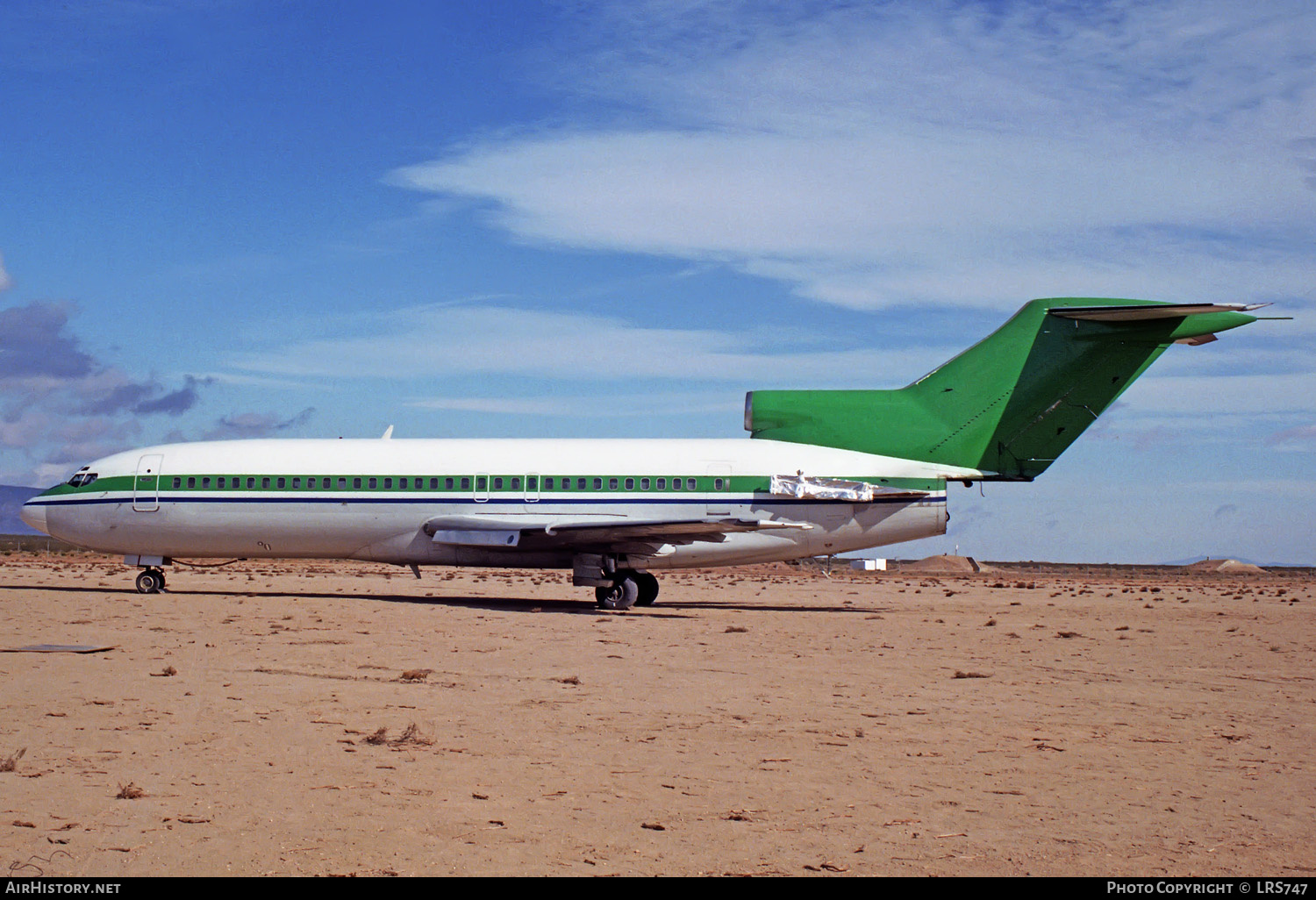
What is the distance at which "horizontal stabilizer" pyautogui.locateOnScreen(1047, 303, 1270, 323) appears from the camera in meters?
25.8

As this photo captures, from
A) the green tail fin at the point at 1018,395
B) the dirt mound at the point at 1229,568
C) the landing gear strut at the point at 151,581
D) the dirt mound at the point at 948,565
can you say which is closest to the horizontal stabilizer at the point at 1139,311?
the green tail fin at the point at 1018,395

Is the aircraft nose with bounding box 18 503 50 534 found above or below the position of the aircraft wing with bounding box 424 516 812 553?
above

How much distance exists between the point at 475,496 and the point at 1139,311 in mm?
15960

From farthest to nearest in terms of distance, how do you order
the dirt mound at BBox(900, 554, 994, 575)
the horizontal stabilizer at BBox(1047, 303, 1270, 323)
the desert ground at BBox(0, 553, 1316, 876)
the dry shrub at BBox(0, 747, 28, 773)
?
the dirt mound at BBox(900, 554, 994, 575) < the horizontal stabilizer at BBox(1047, 303, 1270, 323) < the dry shrub at BBox(0, 747, 28, 773) < the desert ground at BBox(0, 553, 1316, 876)

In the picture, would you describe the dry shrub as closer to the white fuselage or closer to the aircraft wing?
the aircraft wing

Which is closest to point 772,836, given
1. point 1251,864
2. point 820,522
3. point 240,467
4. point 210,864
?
point 1251,864

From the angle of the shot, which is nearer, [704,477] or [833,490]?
[833,490]

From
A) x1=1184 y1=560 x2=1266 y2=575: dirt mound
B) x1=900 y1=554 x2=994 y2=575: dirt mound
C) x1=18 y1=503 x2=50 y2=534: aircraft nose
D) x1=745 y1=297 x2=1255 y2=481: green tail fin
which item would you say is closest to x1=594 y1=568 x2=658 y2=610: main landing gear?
x1=745 y1=297 x2=1255 y2=481: green tail fin

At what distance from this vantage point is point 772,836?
7.30 meters

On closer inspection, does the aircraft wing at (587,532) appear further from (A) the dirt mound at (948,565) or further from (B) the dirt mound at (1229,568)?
(B) the dirt mound at (1229,568)

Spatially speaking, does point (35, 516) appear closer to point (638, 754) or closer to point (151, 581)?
point (151, 581)

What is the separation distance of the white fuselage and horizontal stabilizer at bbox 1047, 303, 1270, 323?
444 cm

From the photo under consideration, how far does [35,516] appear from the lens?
3195 centimetres

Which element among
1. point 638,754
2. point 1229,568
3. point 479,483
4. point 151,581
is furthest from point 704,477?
point 1229,568
